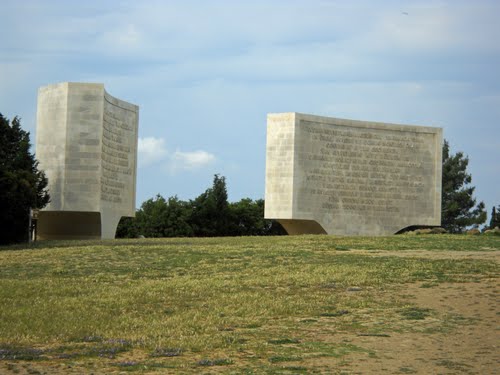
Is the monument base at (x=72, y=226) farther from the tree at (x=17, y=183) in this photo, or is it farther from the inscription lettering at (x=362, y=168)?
the inscription lettering at (x=362, y=168)

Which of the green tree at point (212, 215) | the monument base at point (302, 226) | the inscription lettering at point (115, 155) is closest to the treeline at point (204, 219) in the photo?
the green tree at point (212, 215)

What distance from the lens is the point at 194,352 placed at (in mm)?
13992

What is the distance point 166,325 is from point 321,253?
1417 cm

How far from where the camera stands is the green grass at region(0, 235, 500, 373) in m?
14.1

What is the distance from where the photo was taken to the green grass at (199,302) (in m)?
14.1

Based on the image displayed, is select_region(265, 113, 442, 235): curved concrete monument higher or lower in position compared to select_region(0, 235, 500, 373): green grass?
higher

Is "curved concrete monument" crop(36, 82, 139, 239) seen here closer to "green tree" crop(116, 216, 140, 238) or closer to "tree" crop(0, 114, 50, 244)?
"tree" crop(0, 114, 50, 244)

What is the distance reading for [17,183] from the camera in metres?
35.2

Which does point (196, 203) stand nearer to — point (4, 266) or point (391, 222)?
point (391, 222)

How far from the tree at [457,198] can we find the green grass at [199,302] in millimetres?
44260

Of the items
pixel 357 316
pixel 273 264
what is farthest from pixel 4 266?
pixel 357 316

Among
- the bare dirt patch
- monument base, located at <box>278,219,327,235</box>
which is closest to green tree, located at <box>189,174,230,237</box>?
monument base, located at <box>278,219,327,235</box>

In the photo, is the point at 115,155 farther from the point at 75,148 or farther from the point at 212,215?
the point at 212,215

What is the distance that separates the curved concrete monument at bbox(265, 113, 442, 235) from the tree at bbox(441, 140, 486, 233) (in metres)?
21.6
